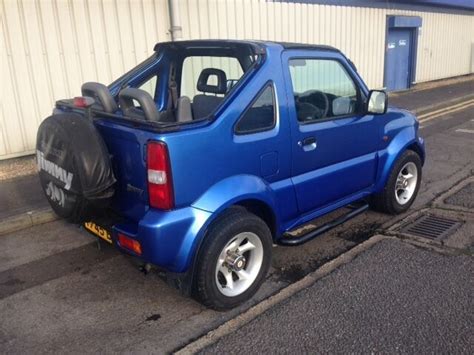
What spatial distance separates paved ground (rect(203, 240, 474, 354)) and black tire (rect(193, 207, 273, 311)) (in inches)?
10.3

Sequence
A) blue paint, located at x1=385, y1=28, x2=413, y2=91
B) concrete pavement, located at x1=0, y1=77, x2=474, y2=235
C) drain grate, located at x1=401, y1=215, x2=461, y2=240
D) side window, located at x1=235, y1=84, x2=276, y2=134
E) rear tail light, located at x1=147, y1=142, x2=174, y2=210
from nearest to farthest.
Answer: rear tail light, located at x1=147, y1=142, x2=174, y2=210
side window, located at x1=235, y1=84, x2=276, y2=134
drain grate, located at x1=401, y1=215, x2=461, y2=240
concrete pavement, located at x1=0, y1=77, x2=474, y2=235
blue paint, located at x1=385, y1=28, x2=413, y2=91

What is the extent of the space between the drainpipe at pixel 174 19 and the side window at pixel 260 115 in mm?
5397

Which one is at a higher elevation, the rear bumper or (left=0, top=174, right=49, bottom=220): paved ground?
the rear bumper

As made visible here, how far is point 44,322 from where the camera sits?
3199mm

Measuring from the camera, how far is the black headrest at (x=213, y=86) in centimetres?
399

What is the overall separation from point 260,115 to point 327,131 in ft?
2.49

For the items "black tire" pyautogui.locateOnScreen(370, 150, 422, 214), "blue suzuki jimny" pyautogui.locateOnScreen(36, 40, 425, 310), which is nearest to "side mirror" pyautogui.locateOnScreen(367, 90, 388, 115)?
"blue suzuki jimny" pyautogui.locateOnScreen(36, 40, 425, 310)

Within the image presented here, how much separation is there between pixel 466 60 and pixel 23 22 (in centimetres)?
2057

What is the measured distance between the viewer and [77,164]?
2939 mm

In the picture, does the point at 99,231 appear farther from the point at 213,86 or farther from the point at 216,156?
the point at 213,86

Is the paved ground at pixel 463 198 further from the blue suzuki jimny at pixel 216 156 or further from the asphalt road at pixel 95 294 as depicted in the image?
the blue suzuki jimny at pixel 216 156

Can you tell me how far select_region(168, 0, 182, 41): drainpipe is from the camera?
325 inches

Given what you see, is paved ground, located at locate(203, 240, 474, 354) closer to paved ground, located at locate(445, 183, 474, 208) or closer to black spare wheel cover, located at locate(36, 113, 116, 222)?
black spare wheel cover, located at locate(36, 113, 116, 222)

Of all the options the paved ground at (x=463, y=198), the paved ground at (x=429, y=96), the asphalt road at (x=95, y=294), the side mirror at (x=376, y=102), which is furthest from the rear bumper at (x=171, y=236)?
the paved ground at (x=429, y=96)
